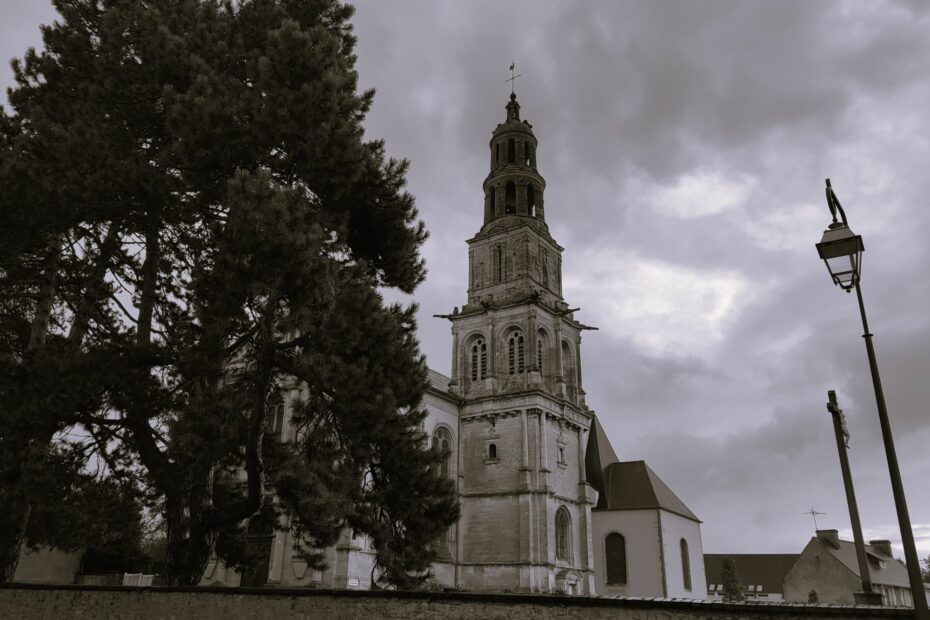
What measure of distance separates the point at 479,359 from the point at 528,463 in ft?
21.2

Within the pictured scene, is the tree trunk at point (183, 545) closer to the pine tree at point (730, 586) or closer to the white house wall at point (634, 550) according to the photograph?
the white house wall at point (634, 550)

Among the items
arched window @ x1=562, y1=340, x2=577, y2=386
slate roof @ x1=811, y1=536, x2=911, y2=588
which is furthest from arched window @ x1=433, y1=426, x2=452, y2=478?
slate roof @ x1=811, y1=536, x2=911, y2=588

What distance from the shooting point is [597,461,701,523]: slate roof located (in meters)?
33.6

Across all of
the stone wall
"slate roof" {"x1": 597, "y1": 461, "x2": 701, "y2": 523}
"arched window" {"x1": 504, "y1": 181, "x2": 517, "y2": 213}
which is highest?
"arched window" {"x1": 504, "y1": 181, "x2": 517, "y2": 213}

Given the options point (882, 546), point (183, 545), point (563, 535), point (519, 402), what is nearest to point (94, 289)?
point (183, 545)

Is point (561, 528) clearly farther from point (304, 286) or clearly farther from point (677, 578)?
point (304, 286)

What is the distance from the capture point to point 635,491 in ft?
112

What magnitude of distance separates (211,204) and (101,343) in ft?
10.3

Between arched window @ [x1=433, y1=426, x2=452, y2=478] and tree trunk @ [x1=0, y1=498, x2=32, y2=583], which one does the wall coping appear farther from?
arched window @ [x1=433, y1=426, x2=452, y2=478]

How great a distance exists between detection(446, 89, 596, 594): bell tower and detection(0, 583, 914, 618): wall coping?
2104 centimetres

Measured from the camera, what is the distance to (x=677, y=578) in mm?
32844

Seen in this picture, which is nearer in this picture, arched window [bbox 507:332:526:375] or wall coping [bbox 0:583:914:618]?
wall coping [bbox 0:583:914:618]

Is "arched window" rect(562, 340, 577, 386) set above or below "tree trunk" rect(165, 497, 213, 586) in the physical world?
above

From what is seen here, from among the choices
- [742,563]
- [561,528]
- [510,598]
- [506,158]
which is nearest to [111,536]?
[510,598]
